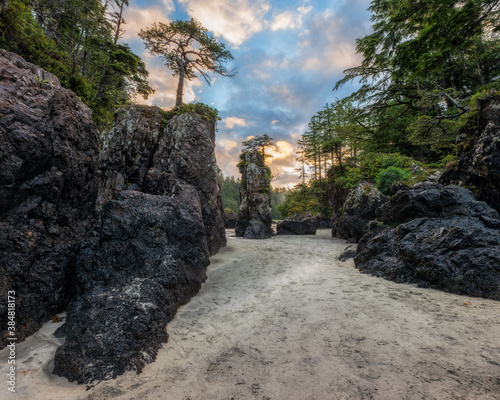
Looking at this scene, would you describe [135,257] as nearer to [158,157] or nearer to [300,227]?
[158,157]

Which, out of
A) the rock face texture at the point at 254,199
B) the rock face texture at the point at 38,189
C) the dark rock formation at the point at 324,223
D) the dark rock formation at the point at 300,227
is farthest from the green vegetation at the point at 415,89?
the rock face texture at the point at 38,189

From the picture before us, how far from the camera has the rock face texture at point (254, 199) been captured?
14.2 meters

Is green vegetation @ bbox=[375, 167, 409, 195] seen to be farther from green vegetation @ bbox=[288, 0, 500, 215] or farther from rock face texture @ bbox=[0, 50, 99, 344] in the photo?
rock face texture @ bbox=[0, 50, 99, 344]

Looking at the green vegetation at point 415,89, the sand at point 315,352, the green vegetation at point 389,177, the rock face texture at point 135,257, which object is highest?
the green vegetation at point 415,89

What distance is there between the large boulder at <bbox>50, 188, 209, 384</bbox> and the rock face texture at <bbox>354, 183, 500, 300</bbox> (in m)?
4.68

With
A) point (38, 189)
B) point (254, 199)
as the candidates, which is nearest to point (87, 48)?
point (38, 189)

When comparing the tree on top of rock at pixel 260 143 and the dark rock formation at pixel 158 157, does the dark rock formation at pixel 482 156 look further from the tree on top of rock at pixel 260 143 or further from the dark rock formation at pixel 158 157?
the tree on top of rock at pixel 260 143

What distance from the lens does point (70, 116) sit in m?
3.55

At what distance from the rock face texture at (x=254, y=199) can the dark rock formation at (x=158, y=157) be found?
6.16 m

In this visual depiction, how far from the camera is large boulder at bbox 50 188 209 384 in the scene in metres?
2.21

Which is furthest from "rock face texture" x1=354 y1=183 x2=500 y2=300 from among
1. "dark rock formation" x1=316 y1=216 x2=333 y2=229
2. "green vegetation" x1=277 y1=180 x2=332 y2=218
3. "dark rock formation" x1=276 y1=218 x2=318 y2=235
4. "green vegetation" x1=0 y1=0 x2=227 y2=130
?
"dark rock formation" x1=316 y1=216 x2=333 y2=229

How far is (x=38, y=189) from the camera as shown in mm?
3135

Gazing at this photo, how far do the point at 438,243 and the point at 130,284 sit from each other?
6048mm

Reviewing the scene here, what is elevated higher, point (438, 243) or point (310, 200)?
point (310, 200)
